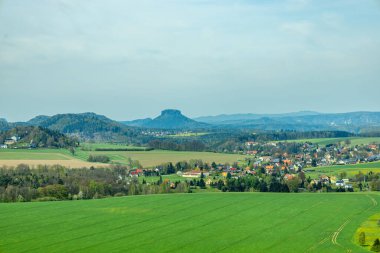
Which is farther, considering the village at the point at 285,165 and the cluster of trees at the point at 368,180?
the village at the point at 285,165

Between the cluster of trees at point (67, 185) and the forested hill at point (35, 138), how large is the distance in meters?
42.7

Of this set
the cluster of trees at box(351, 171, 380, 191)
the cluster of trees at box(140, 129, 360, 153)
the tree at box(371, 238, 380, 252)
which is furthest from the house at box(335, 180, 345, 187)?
the cluster of trees at box(140, 129, 360, 153)

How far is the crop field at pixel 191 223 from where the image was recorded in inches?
1479

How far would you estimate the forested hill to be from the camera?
12319cm

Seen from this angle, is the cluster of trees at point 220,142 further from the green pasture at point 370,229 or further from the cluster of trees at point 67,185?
the green pasture at point 370,229

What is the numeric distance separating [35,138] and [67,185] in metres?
58.0

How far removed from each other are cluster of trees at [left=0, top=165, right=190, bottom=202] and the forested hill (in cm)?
4266

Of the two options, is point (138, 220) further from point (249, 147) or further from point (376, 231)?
point (249, 147)

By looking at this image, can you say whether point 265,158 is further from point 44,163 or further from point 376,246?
point 376,246

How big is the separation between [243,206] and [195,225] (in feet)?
39.8

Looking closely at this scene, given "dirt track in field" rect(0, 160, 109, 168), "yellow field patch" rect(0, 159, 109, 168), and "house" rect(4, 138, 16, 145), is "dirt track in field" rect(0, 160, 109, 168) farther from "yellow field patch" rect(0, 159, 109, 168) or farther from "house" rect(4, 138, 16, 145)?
"house" rect(4, 138, 16, 145)

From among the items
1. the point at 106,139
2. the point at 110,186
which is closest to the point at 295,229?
the point at 110,186

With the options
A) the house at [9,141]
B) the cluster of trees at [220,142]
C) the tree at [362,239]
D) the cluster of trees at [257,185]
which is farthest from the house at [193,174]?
the tree at [362,239]

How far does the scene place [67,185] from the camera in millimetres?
70000
